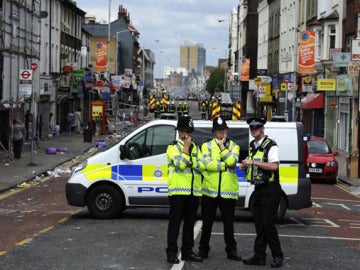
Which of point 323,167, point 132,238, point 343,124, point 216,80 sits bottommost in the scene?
point 132,238

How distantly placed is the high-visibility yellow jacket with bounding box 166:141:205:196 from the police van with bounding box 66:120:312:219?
4.40 m

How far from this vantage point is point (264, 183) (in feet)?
31.7

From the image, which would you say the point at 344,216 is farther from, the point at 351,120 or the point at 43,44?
the point at 43,44

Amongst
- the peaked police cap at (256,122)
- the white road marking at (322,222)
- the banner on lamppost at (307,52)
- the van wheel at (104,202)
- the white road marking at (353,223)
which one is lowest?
the white road marking at (353,223)

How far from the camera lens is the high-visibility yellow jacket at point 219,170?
380 inches

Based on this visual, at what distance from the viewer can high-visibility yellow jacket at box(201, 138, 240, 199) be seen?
9.66 metres

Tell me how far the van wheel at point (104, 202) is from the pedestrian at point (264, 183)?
4.89m

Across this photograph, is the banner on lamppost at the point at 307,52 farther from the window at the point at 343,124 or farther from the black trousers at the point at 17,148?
the black trousers at the point at 17,148

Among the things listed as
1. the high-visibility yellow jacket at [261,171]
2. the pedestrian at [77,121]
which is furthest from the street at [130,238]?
the pedestrian at [77,121]

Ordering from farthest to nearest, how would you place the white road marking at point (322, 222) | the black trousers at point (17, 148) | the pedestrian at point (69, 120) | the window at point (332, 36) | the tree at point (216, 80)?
the tree at point (216, 80), the pedestrian at point (69, 120), the window at point (332, 36), the black trousers at point (17, 148), the white road marking at point (322, 222)

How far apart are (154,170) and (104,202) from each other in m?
1.13

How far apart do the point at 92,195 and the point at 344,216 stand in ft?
18.6

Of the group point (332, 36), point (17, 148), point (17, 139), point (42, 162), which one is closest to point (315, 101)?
point (332, 36)

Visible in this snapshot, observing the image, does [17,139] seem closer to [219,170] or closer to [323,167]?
[323,167]
